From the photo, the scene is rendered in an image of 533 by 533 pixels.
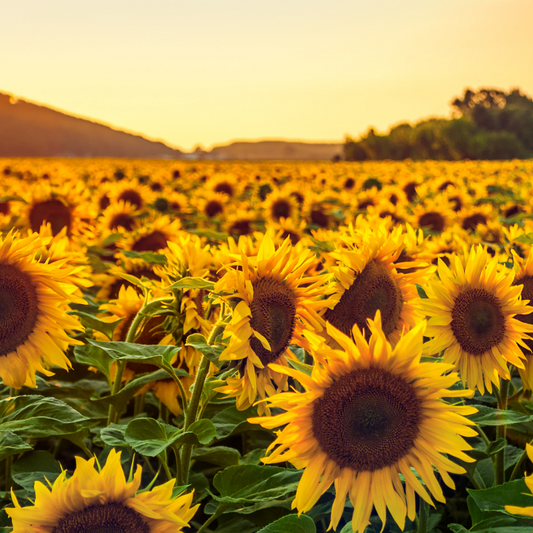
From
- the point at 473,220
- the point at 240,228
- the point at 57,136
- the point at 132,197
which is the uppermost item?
the point at 57,136

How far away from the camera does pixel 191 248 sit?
248 cm

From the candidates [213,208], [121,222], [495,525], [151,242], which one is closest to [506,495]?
[495,525]

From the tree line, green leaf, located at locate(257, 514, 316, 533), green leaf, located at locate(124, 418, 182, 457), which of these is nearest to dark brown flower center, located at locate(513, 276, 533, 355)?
green leaf, located at locate(257, 514, 316, 533)

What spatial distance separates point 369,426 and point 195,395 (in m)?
0.65

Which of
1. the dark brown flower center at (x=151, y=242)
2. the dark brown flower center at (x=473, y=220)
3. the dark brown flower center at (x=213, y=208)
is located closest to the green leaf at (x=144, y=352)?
the dark brown flower center at (x=151, y=242)

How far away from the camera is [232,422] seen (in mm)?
2246

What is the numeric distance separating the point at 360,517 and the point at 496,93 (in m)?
99.4

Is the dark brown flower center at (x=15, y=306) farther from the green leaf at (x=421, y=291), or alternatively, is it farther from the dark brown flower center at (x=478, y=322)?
the dark brown flower center at (x=478, y=322)

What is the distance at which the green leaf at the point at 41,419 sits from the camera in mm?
1896

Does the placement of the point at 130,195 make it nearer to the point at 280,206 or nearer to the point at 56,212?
the point at 280,206

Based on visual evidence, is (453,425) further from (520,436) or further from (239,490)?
(520,436)

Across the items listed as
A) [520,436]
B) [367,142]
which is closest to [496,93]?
[367,142]

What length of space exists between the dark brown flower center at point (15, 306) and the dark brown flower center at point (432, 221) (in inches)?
212

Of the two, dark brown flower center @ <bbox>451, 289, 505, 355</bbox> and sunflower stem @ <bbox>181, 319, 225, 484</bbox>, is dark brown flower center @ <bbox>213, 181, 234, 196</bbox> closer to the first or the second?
dark brown flower center @ <bbox>451, 289, 505, 355</bbox>
